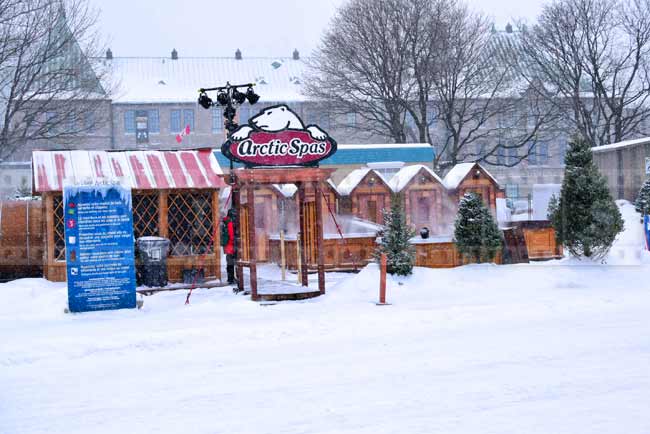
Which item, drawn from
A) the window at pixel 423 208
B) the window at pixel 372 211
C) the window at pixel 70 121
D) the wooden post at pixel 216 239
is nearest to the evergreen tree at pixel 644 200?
the window at pixel 423 208

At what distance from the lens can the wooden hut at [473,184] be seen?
2603 centimetres

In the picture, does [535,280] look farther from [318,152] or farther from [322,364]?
[322,364]

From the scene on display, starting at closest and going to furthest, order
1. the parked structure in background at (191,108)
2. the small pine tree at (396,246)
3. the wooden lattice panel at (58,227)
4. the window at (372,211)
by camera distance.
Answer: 1. the small pine tree at (396,246)
2. the wooden lattice panel at (58,227)
3. the window at (372,211)
4. the parked structure in background at (191,108)

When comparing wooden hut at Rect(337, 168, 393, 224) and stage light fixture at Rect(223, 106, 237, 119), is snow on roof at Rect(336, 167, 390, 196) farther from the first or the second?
stage light fixture at Rect(223, 106, 237, 119)

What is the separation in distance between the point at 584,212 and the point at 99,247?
1027 cm

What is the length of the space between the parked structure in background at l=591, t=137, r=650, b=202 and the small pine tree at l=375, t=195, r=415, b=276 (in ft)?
51.3

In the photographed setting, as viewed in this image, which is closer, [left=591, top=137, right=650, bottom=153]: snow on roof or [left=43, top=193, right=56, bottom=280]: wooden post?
[left=43, top=193, right=56, bottom=280]: wooden post

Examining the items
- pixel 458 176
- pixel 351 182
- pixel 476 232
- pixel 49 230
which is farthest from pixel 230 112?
pixel 458 176

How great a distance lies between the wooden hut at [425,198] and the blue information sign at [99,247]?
1417 cm

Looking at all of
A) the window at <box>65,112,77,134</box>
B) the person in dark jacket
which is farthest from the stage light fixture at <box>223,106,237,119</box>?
the window at <box>65,112,77,134</box>

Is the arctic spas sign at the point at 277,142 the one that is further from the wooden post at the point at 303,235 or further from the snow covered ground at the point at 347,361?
the snow covered ground at the point at 347,361

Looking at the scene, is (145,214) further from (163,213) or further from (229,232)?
(229,232)

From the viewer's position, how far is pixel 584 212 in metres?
16.5

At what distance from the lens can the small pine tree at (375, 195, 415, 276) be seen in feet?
49.4
